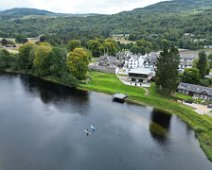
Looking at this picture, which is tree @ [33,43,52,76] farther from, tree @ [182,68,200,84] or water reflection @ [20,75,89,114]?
tree @ [182,68,200,84]

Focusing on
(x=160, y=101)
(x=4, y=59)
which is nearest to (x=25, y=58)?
(x=4, y=59)

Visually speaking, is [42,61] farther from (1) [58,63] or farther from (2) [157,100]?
(2) [157,100]

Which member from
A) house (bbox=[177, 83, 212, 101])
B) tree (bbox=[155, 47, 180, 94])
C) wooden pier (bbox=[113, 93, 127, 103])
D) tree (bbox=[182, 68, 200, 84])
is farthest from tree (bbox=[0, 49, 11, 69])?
tree (bbox=[182, 68, 200, 84])

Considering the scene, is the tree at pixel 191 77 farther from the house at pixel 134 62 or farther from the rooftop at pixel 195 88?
the house at pixel 134 62

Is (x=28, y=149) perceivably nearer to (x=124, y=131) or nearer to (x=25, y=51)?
(x=124, y=131)

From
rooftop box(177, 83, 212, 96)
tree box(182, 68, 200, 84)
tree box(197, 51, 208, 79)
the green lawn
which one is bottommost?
the green lawn
